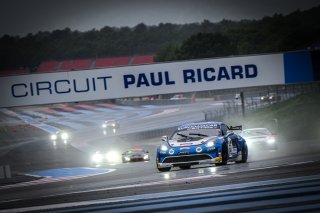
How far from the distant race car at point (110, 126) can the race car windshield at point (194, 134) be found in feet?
179

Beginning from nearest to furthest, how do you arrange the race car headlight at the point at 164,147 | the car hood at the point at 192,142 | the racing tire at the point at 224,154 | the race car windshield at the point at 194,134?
the car hood at the point at 192,142 → the racing tire at the point at 224,154 → the race car headlight at the point at 164,147 → the race car windshield at the point at 194,134

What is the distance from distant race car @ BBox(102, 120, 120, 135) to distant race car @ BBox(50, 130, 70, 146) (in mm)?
4590

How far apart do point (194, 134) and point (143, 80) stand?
12286 millimetres

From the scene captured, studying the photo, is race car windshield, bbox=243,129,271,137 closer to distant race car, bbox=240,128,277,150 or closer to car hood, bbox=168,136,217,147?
distant race car, bbox=240,128,277,150

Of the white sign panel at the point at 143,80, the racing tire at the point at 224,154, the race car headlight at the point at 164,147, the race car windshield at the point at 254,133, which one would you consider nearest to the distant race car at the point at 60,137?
the white sign panel at the point at 143,80

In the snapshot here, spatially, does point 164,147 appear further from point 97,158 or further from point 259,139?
point 97,158

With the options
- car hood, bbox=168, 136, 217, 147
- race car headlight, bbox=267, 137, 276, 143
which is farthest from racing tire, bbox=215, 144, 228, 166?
race car headlight, bbox=267, 137, 276, 143

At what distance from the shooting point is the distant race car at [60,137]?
6804cm

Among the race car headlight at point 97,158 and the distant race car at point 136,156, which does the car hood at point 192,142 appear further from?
the race car headlight at point 97,158

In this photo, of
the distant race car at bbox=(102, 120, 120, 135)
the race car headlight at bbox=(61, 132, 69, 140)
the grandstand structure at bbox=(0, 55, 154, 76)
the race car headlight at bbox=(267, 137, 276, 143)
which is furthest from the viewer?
the grandstand structure at bbox=(0, 55, 154, 76)

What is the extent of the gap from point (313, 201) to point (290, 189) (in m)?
1.53

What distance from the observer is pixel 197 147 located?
1678cm

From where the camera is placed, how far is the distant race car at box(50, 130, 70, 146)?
68044 millimetres

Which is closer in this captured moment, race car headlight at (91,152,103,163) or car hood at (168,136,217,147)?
car hood at (168,136,217,147)
